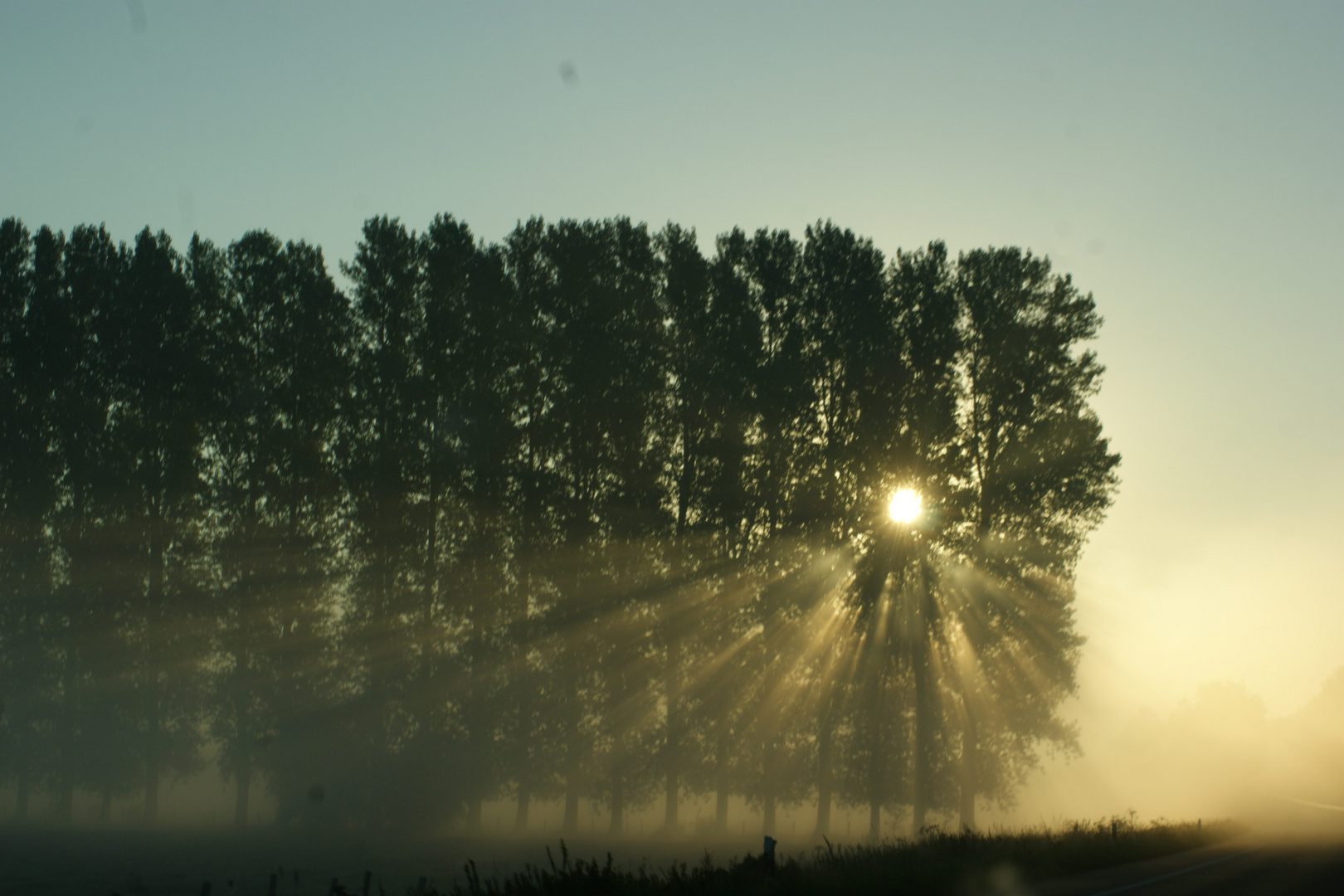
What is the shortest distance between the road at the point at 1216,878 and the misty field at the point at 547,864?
873 millimetres

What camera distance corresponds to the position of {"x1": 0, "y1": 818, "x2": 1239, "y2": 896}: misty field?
49.8 ft

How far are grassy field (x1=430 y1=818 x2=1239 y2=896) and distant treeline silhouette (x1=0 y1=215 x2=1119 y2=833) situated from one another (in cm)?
744

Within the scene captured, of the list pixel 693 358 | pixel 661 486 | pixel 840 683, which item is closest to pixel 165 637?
pixel 661 486

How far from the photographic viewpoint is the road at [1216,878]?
15.1 meters

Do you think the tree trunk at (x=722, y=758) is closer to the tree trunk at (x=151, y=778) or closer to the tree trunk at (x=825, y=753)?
the tree trunk at (x=825, y=753)

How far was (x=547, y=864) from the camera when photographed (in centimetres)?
2661

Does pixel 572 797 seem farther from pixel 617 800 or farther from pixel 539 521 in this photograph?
pixel 539 521

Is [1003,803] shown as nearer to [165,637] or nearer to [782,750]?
[782,750]

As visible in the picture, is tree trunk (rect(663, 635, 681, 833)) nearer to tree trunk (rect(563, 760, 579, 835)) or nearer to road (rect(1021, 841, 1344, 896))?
tree trunk (rect(563, 760, 579, 835))

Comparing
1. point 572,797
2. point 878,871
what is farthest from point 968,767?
point 878,871

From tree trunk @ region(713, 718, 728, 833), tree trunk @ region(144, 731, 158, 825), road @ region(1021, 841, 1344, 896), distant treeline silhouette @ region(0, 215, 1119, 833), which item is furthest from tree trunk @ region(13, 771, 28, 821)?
road @ region(1021, 841, 1344, 896)

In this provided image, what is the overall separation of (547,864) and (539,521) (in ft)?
33.4

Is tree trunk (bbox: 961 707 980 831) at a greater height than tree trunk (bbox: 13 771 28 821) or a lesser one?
greater

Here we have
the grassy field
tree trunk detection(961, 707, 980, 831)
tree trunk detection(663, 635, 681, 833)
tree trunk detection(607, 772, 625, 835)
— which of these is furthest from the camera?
tree trunk detection(607, 772, 625, 835)
